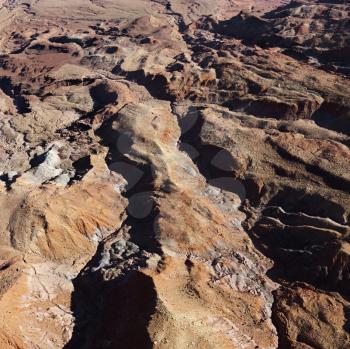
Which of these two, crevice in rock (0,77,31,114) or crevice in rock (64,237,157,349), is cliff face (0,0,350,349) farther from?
crevice in rock (0,77,31,114)

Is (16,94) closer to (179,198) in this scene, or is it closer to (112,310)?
(179,198)

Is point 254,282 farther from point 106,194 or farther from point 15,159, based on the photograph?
point 15,159

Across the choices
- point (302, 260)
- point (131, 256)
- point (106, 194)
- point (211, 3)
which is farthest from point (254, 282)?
point (211, 3)

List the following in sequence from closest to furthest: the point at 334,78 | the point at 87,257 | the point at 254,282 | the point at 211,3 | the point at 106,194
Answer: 1. the point at 254,282
2. the point at 87,257
3. the point at 106,194
4. the point at 334,78
5. the point at 211,3

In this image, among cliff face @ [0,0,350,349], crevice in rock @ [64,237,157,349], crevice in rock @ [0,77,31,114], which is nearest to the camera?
crevice in rock @ [64,237,157,349]

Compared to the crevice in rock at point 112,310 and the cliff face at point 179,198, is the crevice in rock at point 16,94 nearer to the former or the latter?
the cliff face at point 179,198

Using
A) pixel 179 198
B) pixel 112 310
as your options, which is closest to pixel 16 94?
pixel 179 198

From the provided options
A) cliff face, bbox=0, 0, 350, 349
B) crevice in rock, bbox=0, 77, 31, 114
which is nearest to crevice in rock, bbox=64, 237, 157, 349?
cliff face, bbox=0, 0, 350, 349

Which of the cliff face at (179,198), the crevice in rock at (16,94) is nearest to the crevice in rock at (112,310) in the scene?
the cliff face at (179,198)
